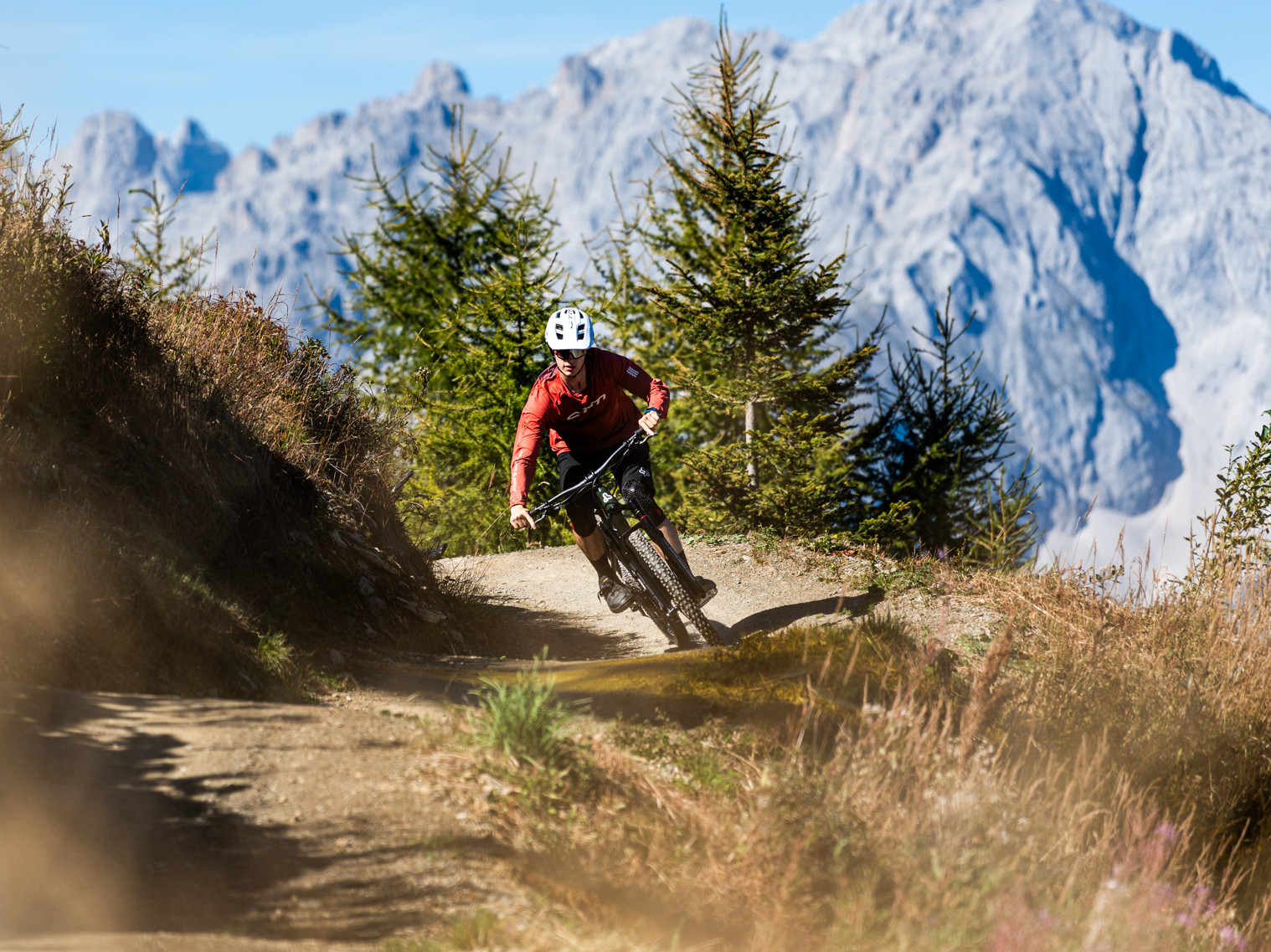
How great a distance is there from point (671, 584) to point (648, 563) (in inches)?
9.2

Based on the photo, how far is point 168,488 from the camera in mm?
6336

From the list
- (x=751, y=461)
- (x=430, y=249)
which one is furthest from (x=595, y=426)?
(x=430, y=249)

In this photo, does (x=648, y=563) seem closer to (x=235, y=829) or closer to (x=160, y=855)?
(x=235, y=829)

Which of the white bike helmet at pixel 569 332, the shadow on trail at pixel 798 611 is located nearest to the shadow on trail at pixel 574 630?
the shadow on trail at pixel 798 611

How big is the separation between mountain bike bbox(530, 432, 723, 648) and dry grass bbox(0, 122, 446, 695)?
186 centimetres

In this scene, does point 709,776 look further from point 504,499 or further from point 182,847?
point 504,499

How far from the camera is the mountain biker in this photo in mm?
6949

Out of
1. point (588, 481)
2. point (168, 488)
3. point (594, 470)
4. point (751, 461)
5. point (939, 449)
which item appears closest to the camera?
point (168, 488)

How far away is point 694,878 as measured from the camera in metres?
3.54

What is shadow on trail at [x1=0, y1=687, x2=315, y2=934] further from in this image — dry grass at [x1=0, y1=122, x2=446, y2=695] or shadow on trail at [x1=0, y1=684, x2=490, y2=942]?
dry grass at [x1=0, y1=122, x2=446, y2=695]

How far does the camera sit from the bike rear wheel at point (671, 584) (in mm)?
7035

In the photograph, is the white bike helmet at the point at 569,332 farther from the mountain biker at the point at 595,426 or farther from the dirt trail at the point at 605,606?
the dirt trail at the point at 605,606

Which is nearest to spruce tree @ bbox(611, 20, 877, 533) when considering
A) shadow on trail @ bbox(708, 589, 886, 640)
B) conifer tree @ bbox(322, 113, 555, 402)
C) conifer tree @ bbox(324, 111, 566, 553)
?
conifer tree @ bbox(324, 111, 566, 553)

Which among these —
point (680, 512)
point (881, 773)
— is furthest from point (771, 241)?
point (881, 773)
